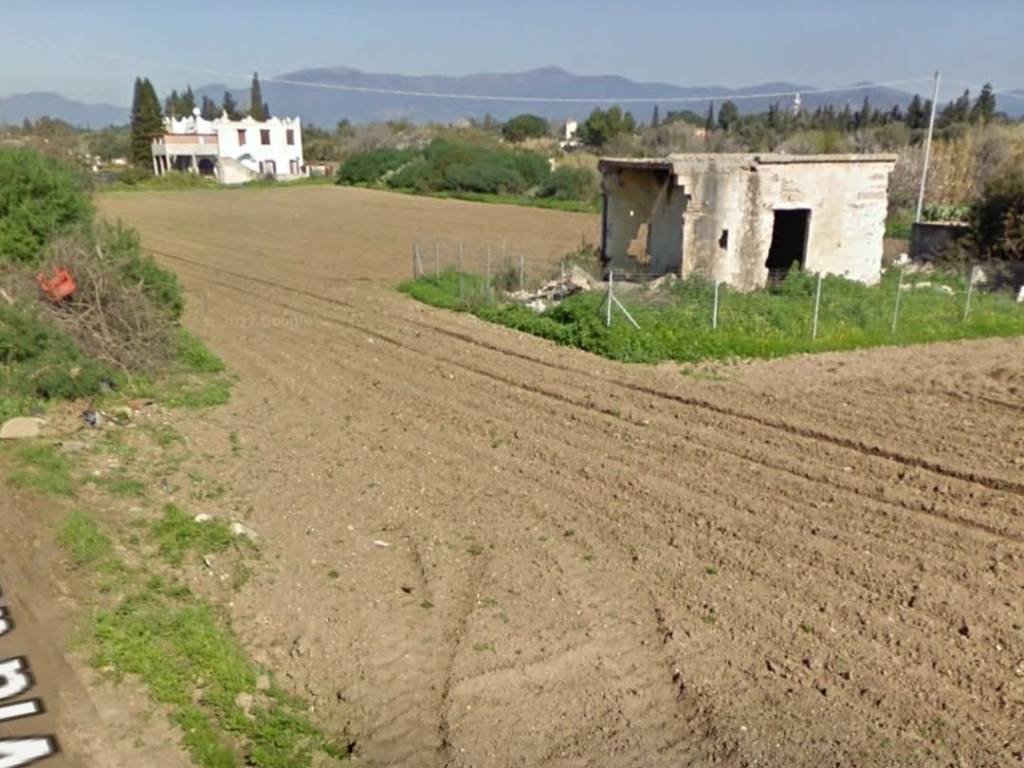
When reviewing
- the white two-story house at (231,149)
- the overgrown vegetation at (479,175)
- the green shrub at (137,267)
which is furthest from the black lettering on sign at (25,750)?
the white two-story house at (231,149)

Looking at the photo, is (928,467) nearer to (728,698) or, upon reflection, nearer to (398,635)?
(728,698)

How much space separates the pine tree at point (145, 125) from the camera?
93750 millimetres

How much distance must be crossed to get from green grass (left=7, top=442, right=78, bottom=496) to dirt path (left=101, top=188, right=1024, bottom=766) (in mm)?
1968

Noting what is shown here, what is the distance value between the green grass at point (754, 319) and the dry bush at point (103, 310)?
7517mm

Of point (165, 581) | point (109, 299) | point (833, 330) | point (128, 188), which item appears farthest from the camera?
point (128, 188)

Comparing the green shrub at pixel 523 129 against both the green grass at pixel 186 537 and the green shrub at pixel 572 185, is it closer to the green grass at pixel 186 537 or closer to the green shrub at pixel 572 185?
the green shrub at pixel 572 185

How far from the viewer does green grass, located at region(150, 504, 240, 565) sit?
354 inches

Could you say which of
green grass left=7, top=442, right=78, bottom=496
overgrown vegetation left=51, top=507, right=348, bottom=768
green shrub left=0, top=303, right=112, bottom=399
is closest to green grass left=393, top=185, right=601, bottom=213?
green shrub left=0, top=303, right=112, bottom=399

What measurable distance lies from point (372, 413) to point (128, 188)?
2652 inches

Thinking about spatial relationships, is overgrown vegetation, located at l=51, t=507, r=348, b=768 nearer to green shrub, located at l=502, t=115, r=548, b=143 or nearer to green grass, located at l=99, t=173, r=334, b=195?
green grass, located at l=99, t=173, r=334, b=195

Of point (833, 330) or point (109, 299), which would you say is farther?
point (833, 330)

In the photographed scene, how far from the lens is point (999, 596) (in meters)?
8.03

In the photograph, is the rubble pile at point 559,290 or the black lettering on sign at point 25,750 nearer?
the black lettering on sign at point 25,750

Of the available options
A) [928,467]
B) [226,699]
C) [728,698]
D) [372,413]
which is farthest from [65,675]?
[928,467]
